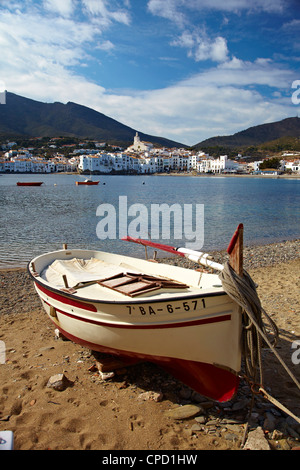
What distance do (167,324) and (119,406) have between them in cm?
138

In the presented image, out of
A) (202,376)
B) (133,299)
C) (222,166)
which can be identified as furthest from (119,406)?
(222,166)

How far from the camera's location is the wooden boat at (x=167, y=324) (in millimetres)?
4484

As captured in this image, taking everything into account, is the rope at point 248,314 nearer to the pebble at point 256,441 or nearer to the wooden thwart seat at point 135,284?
the pebble at point 256,441

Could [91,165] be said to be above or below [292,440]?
above

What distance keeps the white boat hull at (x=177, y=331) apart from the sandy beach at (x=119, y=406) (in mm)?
396

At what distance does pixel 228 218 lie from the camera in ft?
97.2

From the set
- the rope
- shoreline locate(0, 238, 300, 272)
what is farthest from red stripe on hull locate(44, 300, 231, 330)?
shoreline locate(0, 238, 300, 272)

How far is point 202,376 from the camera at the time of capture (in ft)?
15.8

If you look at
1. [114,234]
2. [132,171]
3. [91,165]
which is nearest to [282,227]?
[114,234]

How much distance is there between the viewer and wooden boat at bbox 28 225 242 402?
448 cm

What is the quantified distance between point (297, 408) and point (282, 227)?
72.0 ft

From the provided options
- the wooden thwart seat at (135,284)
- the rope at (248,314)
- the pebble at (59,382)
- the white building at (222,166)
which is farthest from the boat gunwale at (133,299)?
the white building at (222,166)

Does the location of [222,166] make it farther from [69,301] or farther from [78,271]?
[69,301]

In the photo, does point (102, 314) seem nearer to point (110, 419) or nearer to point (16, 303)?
point (110, 419)
